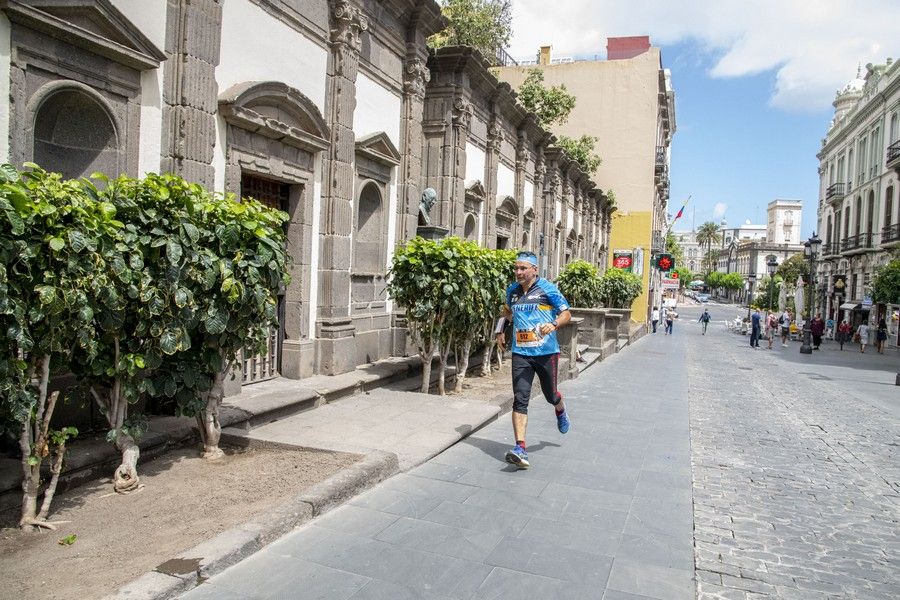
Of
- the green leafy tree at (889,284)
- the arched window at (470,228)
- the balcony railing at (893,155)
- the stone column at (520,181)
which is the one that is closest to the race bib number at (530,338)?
the arched window at (470,228)

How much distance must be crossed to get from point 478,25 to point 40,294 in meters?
19.6

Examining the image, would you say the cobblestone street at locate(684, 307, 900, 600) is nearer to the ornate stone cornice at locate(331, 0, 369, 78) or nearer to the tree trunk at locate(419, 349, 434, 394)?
the tree trunk at locate(419, 349, 434, 394)

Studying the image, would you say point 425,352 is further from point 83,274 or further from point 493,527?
point 83,274

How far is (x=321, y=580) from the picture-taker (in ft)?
11.3

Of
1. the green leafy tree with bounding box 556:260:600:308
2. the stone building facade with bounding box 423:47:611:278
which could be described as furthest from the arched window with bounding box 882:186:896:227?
the green leafy tree with bounding box 556:260:600:308

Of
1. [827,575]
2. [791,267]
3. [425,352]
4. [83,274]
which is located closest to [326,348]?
[425,352]

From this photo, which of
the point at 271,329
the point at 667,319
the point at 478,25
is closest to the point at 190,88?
the point at 271,329

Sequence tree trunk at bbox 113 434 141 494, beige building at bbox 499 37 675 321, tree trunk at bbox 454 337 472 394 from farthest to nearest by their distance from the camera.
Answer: beige building at bbox 499 37 675 321, tree trunk at bbox 454 337 472 394, tree trunk at bbox 113 434 141 494

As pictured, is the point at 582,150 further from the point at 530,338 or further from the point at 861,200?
the point at 530,338

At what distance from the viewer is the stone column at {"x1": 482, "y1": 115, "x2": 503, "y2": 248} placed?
1572 centimetres

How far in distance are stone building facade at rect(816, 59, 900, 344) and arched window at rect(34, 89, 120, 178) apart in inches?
1372

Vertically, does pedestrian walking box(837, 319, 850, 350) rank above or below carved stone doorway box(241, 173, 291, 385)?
below

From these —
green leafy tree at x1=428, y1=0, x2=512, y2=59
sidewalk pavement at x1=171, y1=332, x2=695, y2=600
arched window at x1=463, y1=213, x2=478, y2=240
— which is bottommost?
sidewalk pavement at x1=171, y1=332, x2=695, y2=600

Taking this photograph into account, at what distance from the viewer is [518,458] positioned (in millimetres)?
5695
